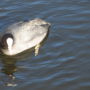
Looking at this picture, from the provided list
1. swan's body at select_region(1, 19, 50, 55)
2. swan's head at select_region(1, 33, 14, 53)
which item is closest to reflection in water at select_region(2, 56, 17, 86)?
swan's body at select_region(1, 19, 50, 55)

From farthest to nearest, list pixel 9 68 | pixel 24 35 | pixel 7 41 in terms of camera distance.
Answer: pixel 24 35, pixel 7 41, pixel 9 68

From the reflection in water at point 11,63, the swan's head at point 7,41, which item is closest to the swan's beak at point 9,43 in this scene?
the swan's head at point 7,41

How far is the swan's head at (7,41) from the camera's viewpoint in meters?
12.6

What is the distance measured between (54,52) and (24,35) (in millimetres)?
1120

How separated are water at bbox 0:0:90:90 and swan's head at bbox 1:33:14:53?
406 mm

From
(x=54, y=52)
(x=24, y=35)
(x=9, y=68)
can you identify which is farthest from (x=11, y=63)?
(x=54, y=52)

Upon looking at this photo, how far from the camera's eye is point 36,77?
11648 mm

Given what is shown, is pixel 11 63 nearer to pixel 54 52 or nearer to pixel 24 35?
pixel 24 35

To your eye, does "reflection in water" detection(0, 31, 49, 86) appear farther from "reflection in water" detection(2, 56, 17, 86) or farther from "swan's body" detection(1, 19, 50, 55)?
"swan's body" detection(1, 19, 50, 55)

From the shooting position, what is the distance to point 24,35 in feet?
42.7

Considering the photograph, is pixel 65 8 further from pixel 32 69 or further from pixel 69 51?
pixel 32 69

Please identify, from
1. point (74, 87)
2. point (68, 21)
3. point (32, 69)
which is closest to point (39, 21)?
point (68, 21)

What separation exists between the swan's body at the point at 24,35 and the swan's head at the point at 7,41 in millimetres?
116

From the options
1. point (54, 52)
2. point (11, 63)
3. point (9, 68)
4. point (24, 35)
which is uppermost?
point (24, 35)
